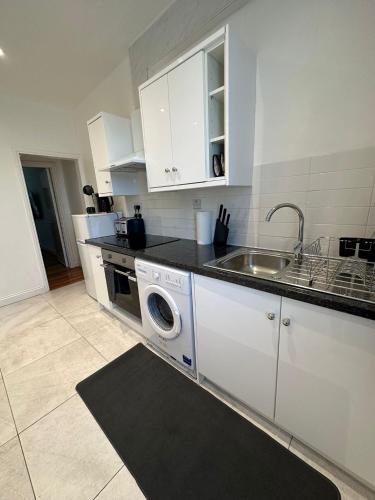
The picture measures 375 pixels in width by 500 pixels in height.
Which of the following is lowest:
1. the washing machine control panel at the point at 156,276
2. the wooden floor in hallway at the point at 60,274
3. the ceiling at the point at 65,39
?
the wooden floor in hallway at the point at 60,274

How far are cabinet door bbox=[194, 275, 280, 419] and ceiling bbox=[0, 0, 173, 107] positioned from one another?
7.38 ft


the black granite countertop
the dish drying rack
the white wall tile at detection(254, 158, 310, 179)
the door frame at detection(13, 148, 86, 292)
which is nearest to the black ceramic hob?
the black granite countertop

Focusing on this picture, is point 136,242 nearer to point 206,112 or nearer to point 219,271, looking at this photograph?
point 219,271

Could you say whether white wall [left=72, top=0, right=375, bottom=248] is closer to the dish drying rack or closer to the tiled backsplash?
the tiled backsplash

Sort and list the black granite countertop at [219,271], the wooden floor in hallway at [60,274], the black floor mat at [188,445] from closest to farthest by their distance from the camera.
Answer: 1. the black granite countertop at [219,271]
2. the black floor mat at [188,445]
3. the wooden floor in hallway at [60,274]

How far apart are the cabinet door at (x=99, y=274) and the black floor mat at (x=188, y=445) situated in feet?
3.02

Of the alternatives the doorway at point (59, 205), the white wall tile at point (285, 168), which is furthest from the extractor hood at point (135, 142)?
the doorway at point (59, 205)

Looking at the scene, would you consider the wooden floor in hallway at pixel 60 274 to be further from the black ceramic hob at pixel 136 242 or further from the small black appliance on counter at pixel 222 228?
the small black appliance on counter at pixel 222 228

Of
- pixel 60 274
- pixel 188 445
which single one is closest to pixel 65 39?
pixel 188 445

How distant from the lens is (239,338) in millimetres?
1130

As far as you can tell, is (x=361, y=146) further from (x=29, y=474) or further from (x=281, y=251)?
(x=29, y=474)

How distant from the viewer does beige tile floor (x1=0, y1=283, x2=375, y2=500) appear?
3.28 ft

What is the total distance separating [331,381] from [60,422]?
62.2 inches

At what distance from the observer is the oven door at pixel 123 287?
1.84 m
